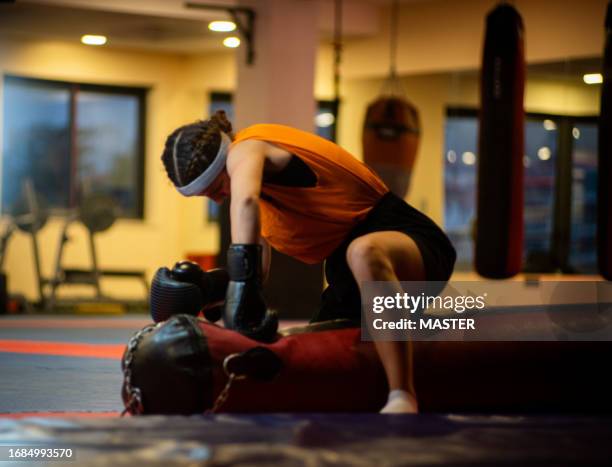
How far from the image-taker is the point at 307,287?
811 cm

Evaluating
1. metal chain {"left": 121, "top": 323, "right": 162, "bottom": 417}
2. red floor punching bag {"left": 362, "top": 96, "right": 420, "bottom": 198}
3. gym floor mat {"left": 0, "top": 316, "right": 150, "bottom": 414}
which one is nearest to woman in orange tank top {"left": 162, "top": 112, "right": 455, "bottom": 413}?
metal chain {"left": 121, "top": 323, "right": 162, "bottom": 417}

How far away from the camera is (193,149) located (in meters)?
2.86

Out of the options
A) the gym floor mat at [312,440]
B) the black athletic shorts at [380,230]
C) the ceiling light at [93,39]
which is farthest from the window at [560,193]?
the gym floor mat at [312,440]

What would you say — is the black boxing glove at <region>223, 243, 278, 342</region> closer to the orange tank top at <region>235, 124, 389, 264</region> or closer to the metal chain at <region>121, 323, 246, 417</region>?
the metal chain at <region>121, 323, 246, 417</region>

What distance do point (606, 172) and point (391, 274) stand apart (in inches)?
77.3

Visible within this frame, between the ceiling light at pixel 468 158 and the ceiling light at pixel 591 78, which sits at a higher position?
the ceiling light at pixel 591 78

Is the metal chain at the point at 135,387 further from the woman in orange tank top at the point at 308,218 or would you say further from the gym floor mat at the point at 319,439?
the gym floor mat at the point at 319,439

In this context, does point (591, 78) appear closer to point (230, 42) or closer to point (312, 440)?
point (230, 42)

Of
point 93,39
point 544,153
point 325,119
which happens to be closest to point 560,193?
point 544,153

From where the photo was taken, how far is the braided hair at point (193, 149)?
9.36 ft

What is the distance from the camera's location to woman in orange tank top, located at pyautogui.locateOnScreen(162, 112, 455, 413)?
260cm

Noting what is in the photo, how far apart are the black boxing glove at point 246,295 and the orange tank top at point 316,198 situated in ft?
1.09

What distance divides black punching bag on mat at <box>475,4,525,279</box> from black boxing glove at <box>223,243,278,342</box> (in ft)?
8.25

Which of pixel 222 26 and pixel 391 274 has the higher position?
pixel 222 26
